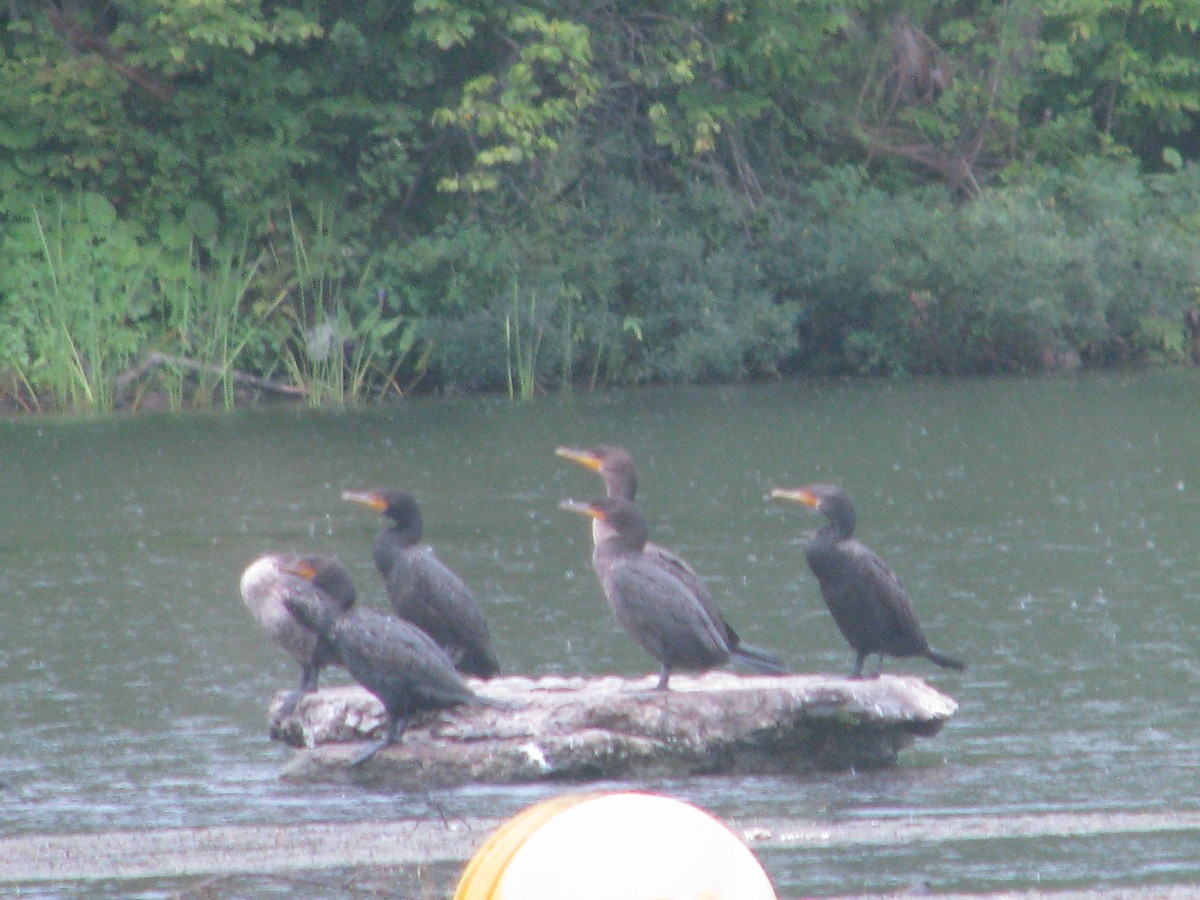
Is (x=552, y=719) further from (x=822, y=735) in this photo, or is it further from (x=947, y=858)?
(x=947, y=858)

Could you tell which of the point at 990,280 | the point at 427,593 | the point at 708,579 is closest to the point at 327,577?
the point at 427,593

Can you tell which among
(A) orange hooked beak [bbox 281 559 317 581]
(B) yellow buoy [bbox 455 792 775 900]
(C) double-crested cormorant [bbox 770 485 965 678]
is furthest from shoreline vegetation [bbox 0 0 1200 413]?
(B) yellow buoy [bbox 455 792 775 900]

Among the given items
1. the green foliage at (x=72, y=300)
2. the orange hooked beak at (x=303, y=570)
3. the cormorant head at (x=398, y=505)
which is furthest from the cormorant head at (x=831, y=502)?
the green foliage at (x=72, y=300)

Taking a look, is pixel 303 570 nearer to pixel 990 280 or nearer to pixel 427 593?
pixel 427 593

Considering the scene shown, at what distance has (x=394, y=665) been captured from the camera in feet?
21.3

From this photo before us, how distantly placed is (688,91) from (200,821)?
669 inches

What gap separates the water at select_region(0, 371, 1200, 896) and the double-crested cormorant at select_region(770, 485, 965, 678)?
382 mm

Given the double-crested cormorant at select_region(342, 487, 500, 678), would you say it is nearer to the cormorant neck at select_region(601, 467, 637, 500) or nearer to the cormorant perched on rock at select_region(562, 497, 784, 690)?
the cormorant perched on rock at select_region(562, 497, 784, 690)

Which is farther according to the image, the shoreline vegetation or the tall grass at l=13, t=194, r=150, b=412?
the shoreline vegetation

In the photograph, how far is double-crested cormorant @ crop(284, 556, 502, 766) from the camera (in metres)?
6.51

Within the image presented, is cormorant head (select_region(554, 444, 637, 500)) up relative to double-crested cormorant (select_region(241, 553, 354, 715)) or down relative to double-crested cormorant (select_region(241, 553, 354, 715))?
up

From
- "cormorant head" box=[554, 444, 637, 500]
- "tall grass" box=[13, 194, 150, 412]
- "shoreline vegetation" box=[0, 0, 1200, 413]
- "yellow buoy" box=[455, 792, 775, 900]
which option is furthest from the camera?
"shoreline vegetation" box=[0, 0, 1200, 413]

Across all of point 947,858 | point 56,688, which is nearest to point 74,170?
point 56,688

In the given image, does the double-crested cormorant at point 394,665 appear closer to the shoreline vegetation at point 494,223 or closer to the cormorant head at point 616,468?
the cormorant head at point 616,468
